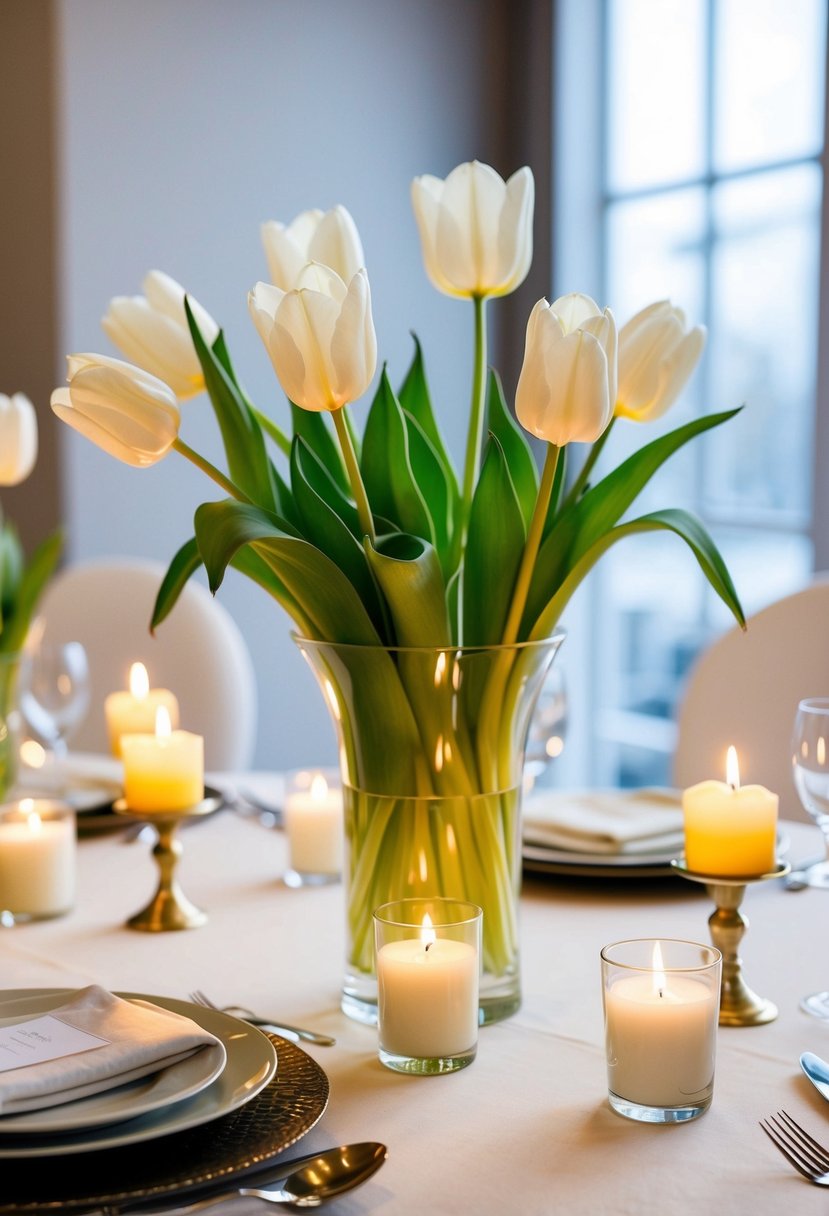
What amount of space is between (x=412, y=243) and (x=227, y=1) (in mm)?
711

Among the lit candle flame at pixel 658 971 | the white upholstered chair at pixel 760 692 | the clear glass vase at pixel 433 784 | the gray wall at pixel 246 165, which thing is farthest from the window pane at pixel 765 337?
the lit candle flame at pixel 658 971

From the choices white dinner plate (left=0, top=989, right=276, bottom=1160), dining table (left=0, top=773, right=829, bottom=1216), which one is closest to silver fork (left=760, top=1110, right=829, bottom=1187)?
dining table (left=0, top=773, right=829, bottom=1216)

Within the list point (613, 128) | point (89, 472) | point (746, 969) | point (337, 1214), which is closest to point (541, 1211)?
point (337, 1214)

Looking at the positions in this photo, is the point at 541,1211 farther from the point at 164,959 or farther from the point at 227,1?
Answer: the point at 227,1

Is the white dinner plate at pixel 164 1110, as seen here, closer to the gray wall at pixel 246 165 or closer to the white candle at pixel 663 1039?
the white candle at pixel 663 1039

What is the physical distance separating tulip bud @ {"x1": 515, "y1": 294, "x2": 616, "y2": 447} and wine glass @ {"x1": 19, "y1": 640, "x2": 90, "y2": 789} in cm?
94

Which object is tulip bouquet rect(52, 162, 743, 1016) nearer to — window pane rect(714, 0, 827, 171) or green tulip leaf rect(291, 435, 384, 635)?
green tulip leaf rect(291, 435, 384, 635)

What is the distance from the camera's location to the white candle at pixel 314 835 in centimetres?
132

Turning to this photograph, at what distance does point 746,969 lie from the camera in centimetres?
107

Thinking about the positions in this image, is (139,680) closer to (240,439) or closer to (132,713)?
(132,713)

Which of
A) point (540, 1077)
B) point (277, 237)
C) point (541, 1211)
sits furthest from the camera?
point (277, 237)

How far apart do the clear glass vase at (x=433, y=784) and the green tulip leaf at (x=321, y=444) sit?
0.16 metres

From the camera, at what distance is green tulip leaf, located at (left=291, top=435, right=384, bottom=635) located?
0.94 metres

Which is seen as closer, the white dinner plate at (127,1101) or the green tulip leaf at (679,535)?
the white dinner plate at (127,1101)
